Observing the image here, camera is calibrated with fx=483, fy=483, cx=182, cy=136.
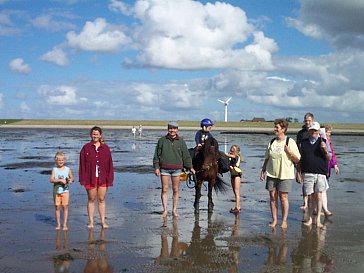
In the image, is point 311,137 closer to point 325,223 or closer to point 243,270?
point 325,223

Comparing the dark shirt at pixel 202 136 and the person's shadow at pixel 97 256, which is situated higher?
the dark shirt at pixel 202 136

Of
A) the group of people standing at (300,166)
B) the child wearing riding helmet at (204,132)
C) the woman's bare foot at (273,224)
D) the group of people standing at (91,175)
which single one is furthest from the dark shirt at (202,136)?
the group of people standing at (91,175)

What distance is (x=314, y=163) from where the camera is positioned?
9508 mm

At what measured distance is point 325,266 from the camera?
6.68 metres

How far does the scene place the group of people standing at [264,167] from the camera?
28.7 feet

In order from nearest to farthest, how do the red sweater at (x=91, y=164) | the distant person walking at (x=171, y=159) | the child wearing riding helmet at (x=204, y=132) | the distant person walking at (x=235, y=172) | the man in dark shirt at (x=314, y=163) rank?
1. the red sweater at (x=91, y=164)
2. the man in dark shirt at (x=314, y=163)
3. the distant person walking at (x=171, y=159)
4. the child wearing riding helmet at (x=204, y=132)
5. the distant person walking at (x=235, y=172)

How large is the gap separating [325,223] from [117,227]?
411cm

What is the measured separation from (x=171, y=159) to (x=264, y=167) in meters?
1.93

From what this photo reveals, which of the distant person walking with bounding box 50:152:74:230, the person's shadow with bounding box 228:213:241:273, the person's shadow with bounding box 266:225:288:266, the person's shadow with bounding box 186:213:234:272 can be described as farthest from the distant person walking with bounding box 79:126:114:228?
the person's shadow with bounding box 266:225:288:266

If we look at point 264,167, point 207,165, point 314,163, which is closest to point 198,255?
point 264,167

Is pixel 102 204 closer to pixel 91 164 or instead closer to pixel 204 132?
pixel 91 164

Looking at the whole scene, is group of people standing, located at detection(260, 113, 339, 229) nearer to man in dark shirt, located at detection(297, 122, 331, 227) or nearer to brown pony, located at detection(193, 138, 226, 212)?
man in dark shirt, located at detection(297, 122, 331, 227)

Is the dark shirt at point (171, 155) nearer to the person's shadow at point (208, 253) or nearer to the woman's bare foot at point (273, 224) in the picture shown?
the person's shadow at point (208, 253)

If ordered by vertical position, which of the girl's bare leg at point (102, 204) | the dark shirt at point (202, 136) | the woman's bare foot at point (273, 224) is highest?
the dark shirt at point (202, 136)
